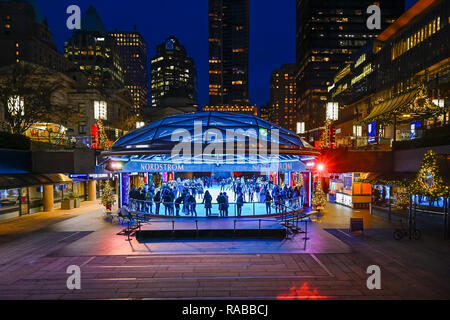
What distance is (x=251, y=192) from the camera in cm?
2555

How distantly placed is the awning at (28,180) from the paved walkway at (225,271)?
Answer: 4.30 meters

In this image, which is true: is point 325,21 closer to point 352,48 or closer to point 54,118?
point 352,48

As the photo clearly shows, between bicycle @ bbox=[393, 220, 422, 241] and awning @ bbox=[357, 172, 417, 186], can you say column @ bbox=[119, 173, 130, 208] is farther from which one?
bicycle @ bbox=[393, 220, 422, 241]

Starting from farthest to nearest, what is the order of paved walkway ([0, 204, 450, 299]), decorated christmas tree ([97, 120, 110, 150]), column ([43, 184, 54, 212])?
column ([43, 184, 54, 212]), decorated christmas tree ([97, 120, 110, 150]), paved walkway ([0, 204, 450, 299])

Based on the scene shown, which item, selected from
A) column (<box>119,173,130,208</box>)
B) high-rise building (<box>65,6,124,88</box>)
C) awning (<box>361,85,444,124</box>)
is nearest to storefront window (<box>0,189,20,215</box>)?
column (<box>119,173,130,208</box>)

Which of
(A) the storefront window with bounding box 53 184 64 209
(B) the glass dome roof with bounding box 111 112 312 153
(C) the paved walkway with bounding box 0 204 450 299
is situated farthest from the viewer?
(A) the storefront window with bounding box 53 184 64 209

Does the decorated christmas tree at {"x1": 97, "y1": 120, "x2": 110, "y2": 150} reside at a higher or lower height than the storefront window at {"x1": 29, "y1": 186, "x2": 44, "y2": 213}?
higher

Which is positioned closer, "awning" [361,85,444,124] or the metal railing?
the metal railing

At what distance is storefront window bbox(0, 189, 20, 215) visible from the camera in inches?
760

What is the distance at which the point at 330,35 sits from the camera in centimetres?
10231

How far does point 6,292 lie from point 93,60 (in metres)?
176

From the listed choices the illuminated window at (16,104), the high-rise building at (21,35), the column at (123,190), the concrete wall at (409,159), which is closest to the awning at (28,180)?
the column at (123,190)

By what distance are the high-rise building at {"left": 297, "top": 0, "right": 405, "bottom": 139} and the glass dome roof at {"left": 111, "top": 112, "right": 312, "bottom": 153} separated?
267 ft
